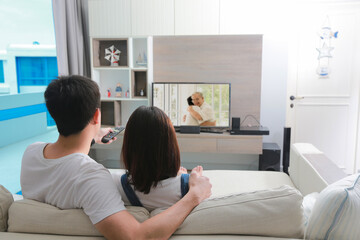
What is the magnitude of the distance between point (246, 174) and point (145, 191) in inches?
55.1

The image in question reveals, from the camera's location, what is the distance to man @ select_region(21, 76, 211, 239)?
92 centimetres

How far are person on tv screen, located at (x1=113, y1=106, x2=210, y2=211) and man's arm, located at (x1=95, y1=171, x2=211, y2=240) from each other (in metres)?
0.10

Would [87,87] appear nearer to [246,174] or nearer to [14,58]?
[246,174]

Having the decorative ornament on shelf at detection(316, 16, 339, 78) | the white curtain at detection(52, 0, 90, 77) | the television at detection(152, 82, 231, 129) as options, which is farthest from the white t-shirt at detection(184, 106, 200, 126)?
the decorative ornament on shelf at detection(316, 16, 339, 78)

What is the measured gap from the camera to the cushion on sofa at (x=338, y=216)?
0.93 m

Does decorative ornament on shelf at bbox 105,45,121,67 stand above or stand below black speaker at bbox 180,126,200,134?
above

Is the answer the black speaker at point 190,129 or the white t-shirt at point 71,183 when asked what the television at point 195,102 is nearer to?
the black speaker at point 190,129

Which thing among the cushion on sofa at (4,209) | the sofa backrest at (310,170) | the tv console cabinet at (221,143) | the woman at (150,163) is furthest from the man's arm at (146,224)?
the tv console cabinet at (221,143)

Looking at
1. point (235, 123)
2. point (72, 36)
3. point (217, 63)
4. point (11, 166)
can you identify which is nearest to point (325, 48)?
point (217, 63)

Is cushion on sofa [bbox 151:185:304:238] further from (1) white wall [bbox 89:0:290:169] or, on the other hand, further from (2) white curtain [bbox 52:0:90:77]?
(2) white curtain [bbox 52:0:90:77]

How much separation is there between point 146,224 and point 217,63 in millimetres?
3285

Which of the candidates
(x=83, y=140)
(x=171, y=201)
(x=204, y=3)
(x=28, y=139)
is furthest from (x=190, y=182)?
(x=28, y=139)

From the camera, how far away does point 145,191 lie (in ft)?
3.55

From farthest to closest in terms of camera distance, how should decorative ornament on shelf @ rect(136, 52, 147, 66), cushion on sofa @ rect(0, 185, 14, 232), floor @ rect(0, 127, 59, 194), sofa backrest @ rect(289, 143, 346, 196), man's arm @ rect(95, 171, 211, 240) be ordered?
decorative ornament on shelf @ rect(136, 52, 147, 66), floor @ rect(0, 127, 59, 194), sofa backrest @ rect(289, 143, 346, 196), cushion on sofa @ rect(0, 185, 14, 232), man's arm @ rect(95, 171, 211, 240)
